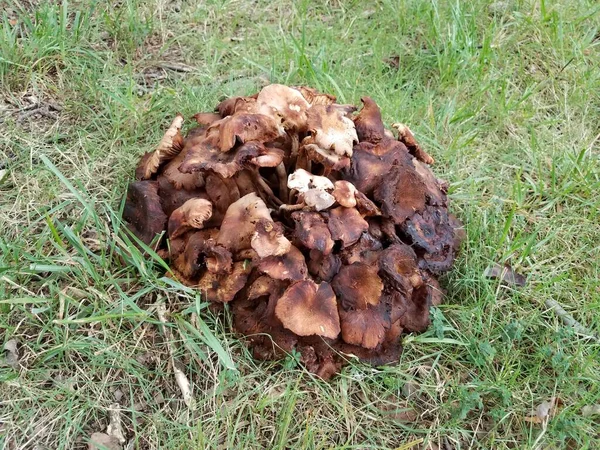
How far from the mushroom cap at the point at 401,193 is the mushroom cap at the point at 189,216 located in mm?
946

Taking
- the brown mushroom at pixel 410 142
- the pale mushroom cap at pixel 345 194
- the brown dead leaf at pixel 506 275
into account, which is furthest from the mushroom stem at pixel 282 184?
the brown dead leaf at pixel 506 275

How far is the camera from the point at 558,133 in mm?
4609

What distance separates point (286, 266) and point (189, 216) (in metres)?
0.60

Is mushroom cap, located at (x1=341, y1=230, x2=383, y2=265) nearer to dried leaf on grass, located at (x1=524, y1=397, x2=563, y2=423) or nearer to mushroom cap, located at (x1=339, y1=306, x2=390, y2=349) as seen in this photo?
mushroom cap, located at (x1=339, y1=306, x2=390, y2=349)

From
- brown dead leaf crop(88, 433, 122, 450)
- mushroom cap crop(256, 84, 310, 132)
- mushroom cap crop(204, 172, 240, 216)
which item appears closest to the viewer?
brown dead leaf crop(88, 433, 122, 450)

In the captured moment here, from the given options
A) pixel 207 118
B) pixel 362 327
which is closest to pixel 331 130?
pixel 207 118

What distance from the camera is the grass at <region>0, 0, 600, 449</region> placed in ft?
9.26

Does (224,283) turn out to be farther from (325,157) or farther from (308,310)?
(325,157)

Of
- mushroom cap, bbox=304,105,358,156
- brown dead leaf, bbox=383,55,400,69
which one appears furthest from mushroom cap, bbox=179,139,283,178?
brown dead leaf, bbox=383,55,400,69

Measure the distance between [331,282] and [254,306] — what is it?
43 cm

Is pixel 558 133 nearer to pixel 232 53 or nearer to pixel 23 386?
pixel 232 53

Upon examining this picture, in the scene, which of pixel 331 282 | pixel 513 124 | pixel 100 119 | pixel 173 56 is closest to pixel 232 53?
pixel 173 56

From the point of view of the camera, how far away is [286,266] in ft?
9.15

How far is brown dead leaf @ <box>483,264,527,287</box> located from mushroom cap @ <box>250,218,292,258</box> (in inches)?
56.2
